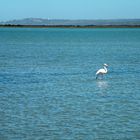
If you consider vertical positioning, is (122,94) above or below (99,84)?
below

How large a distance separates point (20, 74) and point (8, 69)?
3819mm

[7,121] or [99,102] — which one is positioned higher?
[99,102]

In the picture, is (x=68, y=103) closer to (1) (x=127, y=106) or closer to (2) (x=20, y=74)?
(1) (x=127, y=106)

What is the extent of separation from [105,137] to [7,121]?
134 inches

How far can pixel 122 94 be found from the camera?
78.6ft

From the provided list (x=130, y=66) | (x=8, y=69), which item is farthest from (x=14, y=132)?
(x=130, y=66)

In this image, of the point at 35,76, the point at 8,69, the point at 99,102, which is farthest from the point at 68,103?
the point at 8,69

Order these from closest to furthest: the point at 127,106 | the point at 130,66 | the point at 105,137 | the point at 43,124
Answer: the point at 105,137
the point at 43,124
the point at 127,106
the point at 130,66

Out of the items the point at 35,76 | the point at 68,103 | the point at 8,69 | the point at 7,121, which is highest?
the point at 8,69

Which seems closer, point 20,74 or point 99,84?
point 99,84

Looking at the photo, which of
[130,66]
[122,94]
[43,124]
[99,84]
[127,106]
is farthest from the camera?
[130,66]

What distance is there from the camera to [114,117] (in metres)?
18.9

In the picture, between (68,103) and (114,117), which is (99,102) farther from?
(114,117)

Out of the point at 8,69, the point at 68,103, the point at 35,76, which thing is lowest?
the point at 68,103
